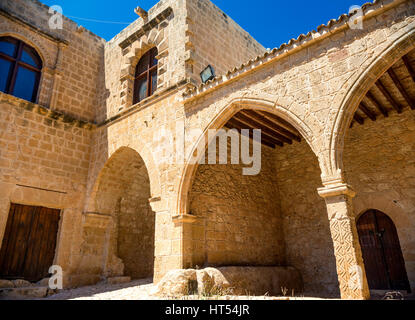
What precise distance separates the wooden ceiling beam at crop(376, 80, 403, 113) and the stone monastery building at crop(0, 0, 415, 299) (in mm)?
39

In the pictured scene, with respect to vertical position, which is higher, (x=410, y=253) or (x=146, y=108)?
(x=146, y=108)

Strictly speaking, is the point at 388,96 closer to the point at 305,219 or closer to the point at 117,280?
the point at 305,219

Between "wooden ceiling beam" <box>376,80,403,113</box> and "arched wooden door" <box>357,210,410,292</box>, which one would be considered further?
"arched wooden door" <box>357,210,410,292</box>

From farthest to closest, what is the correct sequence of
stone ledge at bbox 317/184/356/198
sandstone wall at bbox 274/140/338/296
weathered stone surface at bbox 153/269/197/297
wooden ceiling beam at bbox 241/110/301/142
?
sandstone wall at bbox 274/140/338/296
wooden ceiling beam at bbox 241/110/301/142
weathered stone surface at bbox 153/269/197/297
stone ledge at bbox 317/184/356/198

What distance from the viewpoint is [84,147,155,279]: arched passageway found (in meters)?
7.17

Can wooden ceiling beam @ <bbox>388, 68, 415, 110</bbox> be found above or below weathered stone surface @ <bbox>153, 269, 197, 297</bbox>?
above

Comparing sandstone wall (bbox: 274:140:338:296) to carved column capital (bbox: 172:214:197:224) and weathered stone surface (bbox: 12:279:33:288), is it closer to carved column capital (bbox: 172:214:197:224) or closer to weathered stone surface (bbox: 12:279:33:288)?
carved column capital (bbox: 172:214:197:224)

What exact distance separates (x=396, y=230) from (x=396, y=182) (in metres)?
0.85

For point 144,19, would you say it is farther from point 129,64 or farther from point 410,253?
point 410,253

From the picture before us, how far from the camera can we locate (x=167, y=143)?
593 centimetres

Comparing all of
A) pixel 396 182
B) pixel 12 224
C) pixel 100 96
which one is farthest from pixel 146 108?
pixel 396 182

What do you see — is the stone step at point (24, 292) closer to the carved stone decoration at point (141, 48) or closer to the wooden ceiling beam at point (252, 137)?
the carved stone decoration at point (141, 48)

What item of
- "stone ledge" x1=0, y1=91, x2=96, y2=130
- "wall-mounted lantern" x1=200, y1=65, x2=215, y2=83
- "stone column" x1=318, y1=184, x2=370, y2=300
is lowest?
"stone column" x1=318, y1=184, x2=370, y2=300

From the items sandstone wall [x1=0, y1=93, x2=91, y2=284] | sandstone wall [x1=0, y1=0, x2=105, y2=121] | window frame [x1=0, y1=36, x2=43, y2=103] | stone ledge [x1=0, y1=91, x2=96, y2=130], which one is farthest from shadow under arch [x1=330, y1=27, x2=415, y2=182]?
window frame [x1=0, y1=36, x2=43, y2=103]
